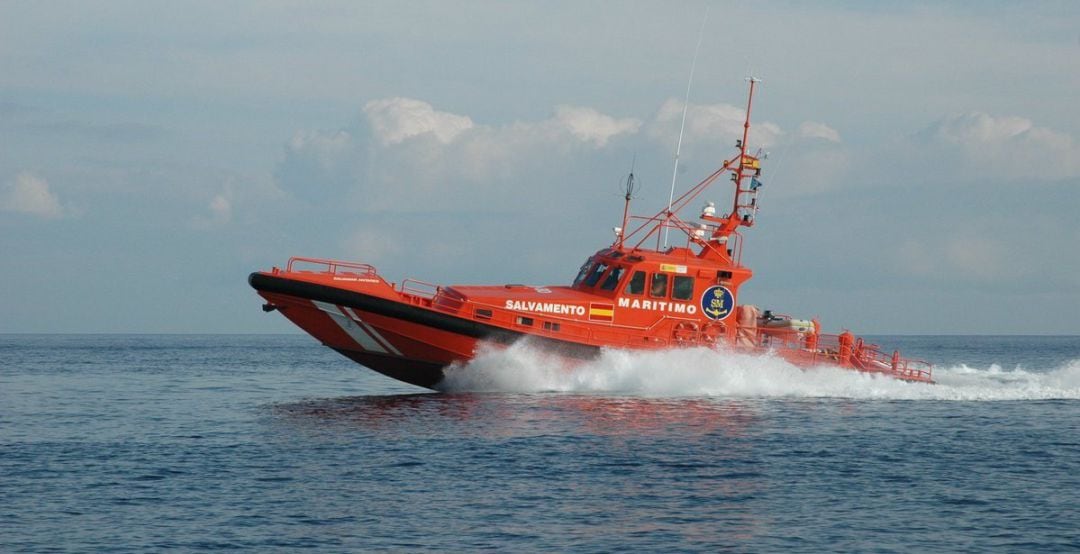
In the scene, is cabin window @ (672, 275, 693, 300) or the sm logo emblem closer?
cabin window @ (672, 275, 693, 300)

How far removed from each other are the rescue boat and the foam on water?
225 mm

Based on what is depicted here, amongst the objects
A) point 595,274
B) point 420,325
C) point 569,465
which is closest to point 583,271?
point 595,274

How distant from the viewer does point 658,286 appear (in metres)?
26.2

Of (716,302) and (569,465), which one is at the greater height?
(716,302)

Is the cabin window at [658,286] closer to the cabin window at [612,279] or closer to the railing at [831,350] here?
the cabin window at [612,279]

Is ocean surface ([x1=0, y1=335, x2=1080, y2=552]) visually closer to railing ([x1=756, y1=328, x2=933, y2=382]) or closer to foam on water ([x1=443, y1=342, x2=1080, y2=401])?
foam on water ([x1=443, y1=342, x2=1080, y2=401])

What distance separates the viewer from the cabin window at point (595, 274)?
2688 cm

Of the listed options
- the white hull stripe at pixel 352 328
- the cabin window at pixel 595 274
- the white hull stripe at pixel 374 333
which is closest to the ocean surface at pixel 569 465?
the white hull stripe at pixel 374 333

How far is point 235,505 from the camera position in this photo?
15383 millimetres

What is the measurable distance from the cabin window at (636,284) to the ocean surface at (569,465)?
142 cm

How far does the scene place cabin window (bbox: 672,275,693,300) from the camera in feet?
86.3

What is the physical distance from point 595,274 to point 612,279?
0.78 meters

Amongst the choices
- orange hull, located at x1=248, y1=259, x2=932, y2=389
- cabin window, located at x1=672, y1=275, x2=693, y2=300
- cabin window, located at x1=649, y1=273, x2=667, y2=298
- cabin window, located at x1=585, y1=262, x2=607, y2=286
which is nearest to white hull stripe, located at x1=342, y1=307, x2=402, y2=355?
orange hull, located at x1=248, y1=259, x2=932, y2=389

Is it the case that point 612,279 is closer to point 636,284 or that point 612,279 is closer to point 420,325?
point 636,284
